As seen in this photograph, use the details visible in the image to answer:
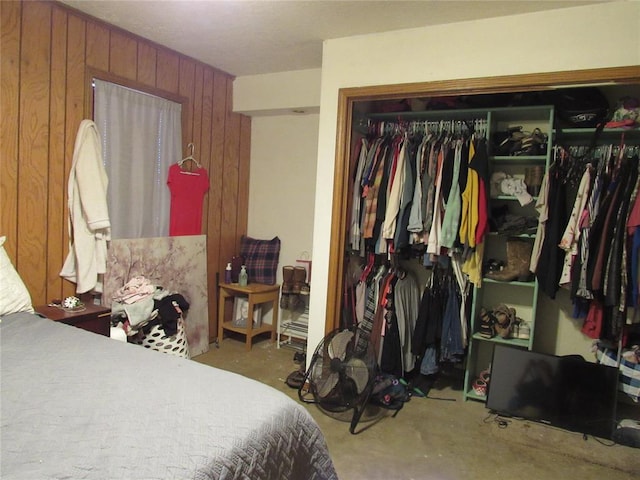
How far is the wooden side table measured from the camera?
3762 millimetres

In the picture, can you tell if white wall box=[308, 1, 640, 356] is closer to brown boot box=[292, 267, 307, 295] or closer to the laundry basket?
brown boot box=[292, 267, 307, 295]

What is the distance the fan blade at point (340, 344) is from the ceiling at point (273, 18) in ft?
6.25

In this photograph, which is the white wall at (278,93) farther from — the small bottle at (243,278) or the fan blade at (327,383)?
the fan blade at (327,383)

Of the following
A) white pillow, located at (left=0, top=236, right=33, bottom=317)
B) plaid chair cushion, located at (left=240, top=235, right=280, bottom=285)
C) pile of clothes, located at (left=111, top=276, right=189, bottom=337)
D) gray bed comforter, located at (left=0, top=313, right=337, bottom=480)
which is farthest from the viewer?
plaid chair cushion, located at (left=240, top=235, right=280, bottom=285)

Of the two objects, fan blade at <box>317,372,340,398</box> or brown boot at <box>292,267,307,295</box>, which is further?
brown boot at <box>292,267,307,295</box>

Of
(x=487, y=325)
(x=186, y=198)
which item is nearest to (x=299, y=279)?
(x=186, y=198)

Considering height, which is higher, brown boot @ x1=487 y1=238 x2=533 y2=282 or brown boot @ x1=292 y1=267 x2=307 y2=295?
brown boot @ x1=487 y1=238 x2=533 y2=282

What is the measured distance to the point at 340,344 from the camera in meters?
2.63

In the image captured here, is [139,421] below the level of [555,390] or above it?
above

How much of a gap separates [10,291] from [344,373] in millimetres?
1872

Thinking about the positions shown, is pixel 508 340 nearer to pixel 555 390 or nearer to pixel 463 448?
pixel 555 390

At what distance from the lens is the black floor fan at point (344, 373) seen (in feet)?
8.46

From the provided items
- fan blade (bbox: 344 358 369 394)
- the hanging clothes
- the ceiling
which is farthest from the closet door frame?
the hanging clothes

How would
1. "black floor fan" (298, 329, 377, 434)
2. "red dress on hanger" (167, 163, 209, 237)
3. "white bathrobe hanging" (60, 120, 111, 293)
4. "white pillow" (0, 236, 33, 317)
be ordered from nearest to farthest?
1. "white pillow" (0, 236, 33, 317)
2. "black floor fan" (298, 329, 377, 434)
3. "white bathrobe hanging" (60, 120, 111, 293)
4. "red dress on hanger" (167, 163, 209, 237)
